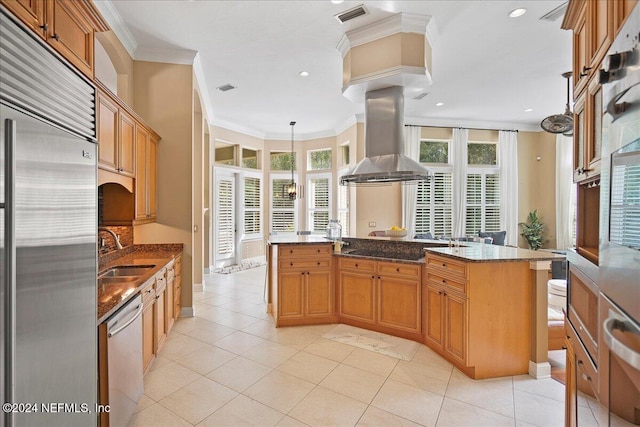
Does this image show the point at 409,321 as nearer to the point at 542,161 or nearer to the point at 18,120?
the point at 18,120

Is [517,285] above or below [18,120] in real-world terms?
below

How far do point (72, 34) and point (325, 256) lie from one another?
3.03m

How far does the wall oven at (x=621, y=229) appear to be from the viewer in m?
0.85

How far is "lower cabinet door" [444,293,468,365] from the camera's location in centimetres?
274

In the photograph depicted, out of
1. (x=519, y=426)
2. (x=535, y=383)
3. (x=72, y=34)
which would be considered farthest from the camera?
(x=535, y=383)

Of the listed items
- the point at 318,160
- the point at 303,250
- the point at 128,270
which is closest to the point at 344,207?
the point at 318,160

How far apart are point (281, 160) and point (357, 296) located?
576 centimetres

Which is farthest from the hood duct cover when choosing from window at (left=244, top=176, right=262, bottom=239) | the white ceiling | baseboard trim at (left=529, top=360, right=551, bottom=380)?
window at (left=244, top=176, right=262, bottom=239)

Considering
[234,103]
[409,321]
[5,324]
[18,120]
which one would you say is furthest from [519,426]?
[234,103]

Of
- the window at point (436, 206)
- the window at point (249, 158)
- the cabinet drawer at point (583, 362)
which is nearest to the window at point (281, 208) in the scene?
the window at point (249, 158)

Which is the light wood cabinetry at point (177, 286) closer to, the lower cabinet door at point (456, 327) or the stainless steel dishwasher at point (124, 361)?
the stainless steel dishwasher at point (124, 361)

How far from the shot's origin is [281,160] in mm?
8758

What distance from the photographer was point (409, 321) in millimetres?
3434

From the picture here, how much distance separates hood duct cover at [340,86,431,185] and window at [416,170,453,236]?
3.53 metres
